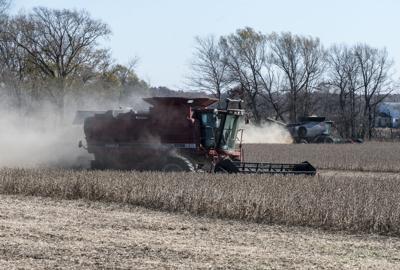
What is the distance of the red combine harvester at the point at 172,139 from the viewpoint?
66.2 feet

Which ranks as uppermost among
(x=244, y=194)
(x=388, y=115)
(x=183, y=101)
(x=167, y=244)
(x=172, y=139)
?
(x=388, y=115)

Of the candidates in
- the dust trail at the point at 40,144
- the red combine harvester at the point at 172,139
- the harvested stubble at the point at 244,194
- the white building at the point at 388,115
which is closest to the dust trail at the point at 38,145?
the dust trail at the point at 40,144

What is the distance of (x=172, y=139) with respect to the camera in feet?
67.1

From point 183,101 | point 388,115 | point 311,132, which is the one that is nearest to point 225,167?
point 183,101

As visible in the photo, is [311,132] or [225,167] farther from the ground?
[311,132]

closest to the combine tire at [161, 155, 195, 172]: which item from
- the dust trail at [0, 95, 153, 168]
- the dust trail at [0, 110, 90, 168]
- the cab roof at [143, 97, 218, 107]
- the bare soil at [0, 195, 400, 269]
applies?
the cab roof at [143, 97, 218, 107]

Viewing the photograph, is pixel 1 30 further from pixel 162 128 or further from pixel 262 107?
pixel 162 128

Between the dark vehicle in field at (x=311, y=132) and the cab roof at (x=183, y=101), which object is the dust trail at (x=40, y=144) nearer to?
the cab roof at (x=183, y=101)

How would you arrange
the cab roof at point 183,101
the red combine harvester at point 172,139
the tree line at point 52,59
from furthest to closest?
the tree line at point 52,59 < the cab roof at point 183,101 < the red combine harvester at point 172,139

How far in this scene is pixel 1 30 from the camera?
54406mm

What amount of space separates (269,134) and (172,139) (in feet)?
127

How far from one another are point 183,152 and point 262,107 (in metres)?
56.6

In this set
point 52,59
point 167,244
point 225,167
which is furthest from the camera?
point 52,59

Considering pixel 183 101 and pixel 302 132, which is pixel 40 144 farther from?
pixel 302 132
